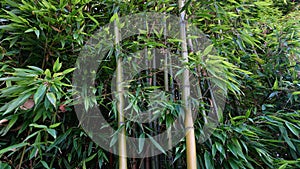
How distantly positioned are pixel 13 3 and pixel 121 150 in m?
0.78

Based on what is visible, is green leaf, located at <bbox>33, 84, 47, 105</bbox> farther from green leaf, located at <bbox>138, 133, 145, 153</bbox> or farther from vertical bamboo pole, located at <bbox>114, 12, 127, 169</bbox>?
green leaf, located at <bbox>138, 133, 145, 153</bbox>

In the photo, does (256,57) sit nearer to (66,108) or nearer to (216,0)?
(216,0)

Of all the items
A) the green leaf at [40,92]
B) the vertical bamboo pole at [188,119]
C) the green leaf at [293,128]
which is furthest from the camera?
the green leaf at [293,128]

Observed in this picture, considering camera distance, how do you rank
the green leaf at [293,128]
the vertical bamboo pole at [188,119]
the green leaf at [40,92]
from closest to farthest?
the green leaf at [40,92] < the vertical bamboo pole at [188,119] < the green leaf at [293,128]

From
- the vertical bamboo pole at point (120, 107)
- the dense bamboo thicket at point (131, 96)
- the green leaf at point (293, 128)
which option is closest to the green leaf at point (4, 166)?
the dense bamboo thicket at point (131, 96)

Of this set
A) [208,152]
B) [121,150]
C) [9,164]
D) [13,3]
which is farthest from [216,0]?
[9,164]

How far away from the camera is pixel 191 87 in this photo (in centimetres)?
113

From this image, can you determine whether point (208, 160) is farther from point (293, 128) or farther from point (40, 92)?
point (40, 92)

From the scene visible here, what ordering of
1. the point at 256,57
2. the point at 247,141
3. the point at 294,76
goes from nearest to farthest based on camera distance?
1. the point at 247,141
2. the point at 294,76
3. the point at 256,57

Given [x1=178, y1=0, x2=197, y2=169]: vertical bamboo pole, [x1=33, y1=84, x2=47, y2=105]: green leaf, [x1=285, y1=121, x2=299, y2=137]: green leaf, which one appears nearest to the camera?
[x1=33, y1=84, x2=47, y2=105]: green leaf

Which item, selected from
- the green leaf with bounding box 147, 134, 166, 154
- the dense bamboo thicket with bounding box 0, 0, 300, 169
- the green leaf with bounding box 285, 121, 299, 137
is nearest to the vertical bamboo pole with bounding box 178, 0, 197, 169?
the dense bamboo thicket with bounding box 0, 0, 300, 169

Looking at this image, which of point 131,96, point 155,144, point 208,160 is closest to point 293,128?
point 208,160

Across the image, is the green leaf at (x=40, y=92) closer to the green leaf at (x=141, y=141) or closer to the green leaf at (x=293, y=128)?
the green leaf at (x=141, y=141)

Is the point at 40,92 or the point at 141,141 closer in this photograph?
the point at 40,92
